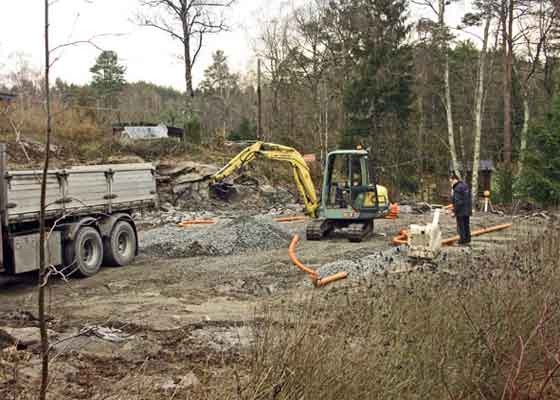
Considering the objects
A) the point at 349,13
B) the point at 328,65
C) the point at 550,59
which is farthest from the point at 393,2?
the point at 550,59

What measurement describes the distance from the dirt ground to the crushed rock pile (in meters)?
0.62

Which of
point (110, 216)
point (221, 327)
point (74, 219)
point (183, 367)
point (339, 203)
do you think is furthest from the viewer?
point (339, 203)

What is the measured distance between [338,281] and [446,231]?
932 cm

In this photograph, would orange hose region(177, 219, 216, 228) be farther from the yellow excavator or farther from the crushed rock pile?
the yellow excavator

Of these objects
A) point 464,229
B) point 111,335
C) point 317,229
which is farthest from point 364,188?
point 111,335

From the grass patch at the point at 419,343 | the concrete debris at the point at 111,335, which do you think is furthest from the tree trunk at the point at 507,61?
the concrete debris at the point at 111,335

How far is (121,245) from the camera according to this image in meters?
14.0

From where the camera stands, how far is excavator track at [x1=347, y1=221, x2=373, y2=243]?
54.0ft

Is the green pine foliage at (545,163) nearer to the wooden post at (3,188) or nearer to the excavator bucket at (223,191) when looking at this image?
the excavator bucket at (223,191)

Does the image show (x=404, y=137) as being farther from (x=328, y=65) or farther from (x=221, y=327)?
(x=221, y=327)

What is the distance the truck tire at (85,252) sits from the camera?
1187cm

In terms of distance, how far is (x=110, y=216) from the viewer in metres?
13.4

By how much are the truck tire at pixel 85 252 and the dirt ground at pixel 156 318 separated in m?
0.26

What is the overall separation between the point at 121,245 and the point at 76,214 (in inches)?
87.9
